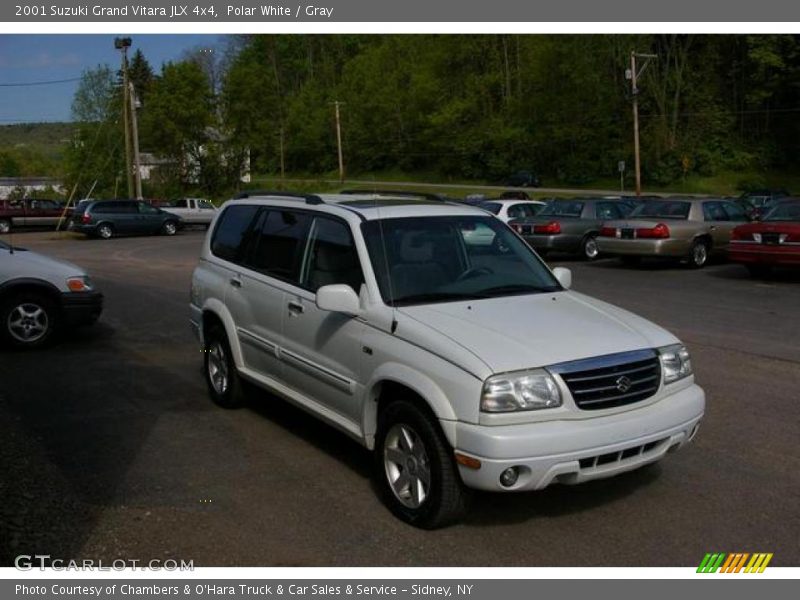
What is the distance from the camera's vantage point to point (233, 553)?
4336mm

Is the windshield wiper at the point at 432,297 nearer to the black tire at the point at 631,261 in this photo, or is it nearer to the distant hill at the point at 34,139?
the black tire at the point at 631,261

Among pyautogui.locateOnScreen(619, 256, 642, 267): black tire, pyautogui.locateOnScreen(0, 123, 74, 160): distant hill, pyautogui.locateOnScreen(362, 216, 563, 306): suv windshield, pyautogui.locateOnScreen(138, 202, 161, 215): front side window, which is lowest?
pyautogui.locateOnScreen(619, 256, 642, 267): black tire

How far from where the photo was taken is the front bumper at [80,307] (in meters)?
9.90

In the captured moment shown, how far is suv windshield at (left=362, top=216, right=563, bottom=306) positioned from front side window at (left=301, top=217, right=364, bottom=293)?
15 cm

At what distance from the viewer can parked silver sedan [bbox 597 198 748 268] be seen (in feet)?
57.6

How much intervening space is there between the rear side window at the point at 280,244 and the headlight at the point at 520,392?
2.14 metres

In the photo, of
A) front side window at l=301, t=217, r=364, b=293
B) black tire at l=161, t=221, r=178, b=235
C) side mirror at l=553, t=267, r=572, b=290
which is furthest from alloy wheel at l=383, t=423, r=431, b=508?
black tire at l=161, t=221, r=178, b=235

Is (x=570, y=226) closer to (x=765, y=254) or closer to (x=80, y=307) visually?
(x=765, y=254)

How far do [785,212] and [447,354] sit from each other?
42.7ft

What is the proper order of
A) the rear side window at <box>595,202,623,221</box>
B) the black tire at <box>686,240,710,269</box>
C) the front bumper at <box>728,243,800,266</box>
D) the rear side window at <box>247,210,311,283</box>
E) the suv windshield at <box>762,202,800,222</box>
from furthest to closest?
1. the rear side window at <box>595,202,623,221</box>
2. the black tire at <box>686,240,710,269</box>
3. the suv windshield at <box>762,202,800,222</box>
4. the front bumper at <box>728,243,800,266</box>
5. the rear side window at <box>247,210,311,283</box>

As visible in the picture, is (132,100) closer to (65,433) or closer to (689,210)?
(689,210)

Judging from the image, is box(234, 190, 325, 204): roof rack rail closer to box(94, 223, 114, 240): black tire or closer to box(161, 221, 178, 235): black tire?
box(94, 223, 114, 240): black tire

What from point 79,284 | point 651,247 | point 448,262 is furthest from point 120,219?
point 448,262

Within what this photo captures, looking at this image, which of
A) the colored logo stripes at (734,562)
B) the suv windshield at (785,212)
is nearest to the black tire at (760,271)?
the suv windshield at (785,212)
